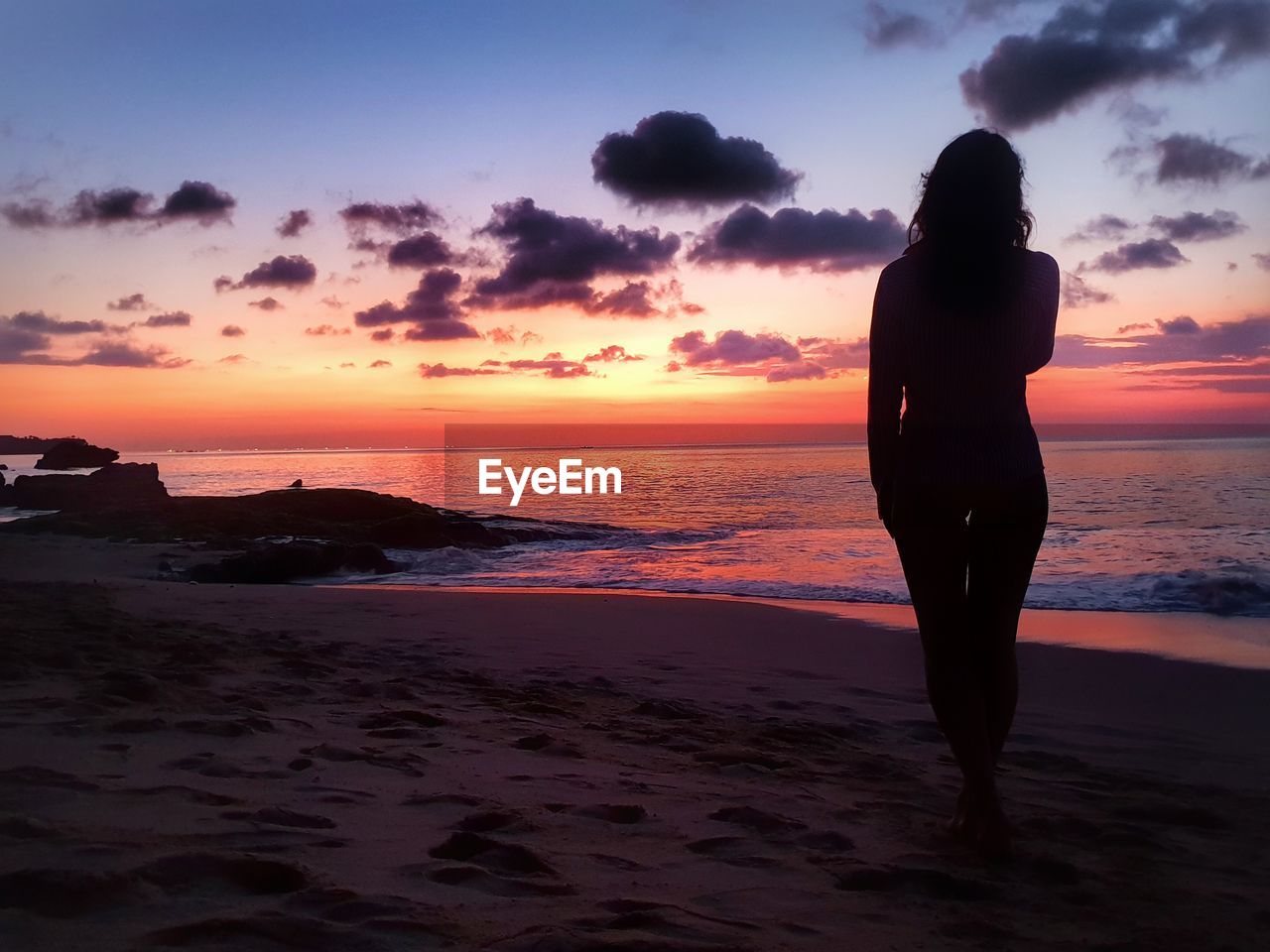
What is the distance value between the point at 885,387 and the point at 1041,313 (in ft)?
1.79

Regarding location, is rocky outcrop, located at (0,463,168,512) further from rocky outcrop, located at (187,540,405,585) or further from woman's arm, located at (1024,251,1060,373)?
woman's arm, located at (1024,251,1060,373)

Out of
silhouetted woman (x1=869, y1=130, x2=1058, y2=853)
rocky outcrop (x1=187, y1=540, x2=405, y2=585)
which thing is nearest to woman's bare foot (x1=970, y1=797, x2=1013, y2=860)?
silhouetted woman (x1=869, y1=130, x2=1058, y2=853)

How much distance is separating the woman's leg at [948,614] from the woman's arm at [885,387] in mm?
108

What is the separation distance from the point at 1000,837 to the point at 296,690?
3.57m

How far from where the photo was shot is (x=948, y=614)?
9.27 feet

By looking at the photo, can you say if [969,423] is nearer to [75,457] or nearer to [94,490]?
[94,490]

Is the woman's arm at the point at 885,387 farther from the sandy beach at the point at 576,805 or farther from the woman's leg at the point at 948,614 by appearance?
the sandy beach at the point at 576,805

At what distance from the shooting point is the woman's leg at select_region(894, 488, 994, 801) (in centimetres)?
277

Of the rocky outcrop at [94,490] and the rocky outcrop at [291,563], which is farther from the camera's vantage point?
the rocky outcrop at [94,490]

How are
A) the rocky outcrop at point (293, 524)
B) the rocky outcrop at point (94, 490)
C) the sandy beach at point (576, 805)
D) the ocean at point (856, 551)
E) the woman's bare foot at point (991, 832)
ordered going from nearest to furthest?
the sandy beach at point (576, 805), the woman's bare foot at point (991, 832), the ocean at point (856, 551), the rocky outcrop at point (293, 524), the rocky outcrop at point (94, 490)

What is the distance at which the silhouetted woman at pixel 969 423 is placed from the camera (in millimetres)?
2754

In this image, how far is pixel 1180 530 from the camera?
16.7m

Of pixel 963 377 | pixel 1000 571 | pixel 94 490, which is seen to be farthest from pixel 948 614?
pixel 94 490

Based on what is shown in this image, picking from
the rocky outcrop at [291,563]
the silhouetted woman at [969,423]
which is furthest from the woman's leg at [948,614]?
the rocky outcrop at [291,563]
